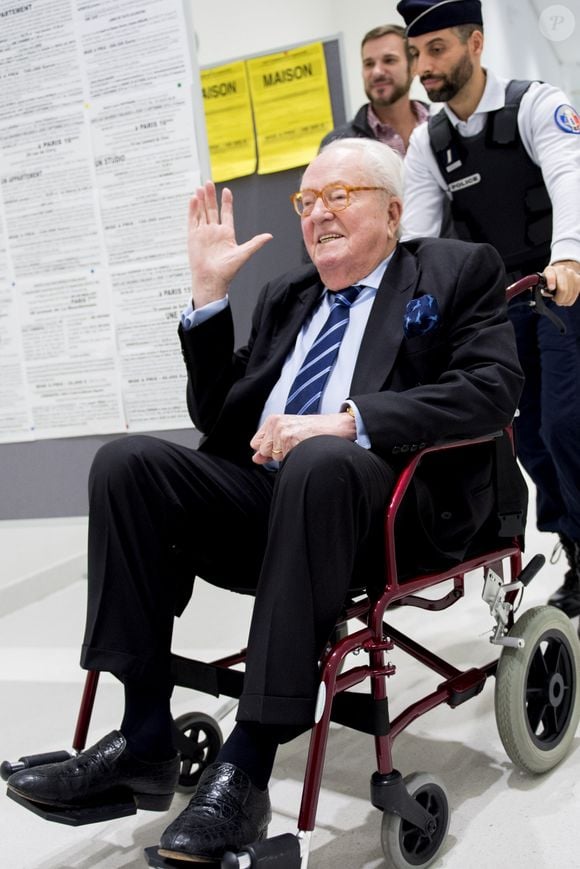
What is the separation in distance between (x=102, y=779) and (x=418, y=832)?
1.66 ft

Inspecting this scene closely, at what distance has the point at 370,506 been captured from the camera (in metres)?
1.42

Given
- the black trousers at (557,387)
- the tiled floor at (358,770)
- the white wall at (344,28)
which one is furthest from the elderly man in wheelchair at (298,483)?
the white wall at (344,28)

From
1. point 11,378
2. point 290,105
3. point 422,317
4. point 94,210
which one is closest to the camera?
point 422,317

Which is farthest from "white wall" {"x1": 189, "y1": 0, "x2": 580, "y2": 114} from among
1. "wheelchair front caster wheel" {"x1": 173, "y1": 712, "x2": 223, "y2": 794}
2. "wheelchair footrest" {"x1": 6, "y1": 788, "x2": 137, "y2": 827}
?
"wheelchair footrest" {"x1": 6, "y1": 788, "x2": 137, "y2": 827}

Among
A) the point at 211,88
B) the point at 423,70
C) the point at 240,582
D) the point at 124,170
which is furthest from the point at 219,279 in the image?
the point at 211,88

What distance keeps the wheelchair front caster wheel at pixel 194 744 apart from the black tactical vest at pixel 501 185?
4.29 ft

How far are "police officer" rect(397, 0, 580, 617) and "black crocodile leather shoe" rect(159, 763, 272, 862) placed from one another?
1.29m

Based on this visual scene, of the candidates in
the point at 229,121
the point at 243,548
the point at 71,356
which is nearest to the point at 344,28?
the point at 229,121

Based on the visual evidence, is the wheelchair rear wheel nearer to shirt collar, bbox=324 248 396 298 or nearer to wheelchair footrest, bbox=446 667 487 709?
wheelchair footrest, bbox=446 667 487 709

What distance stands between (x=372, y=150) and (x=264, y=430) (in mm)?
611

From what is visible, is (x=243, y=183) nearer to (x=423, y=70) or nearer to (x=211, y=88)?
(x=211, y=88)

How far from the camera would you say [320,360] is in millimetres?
1772

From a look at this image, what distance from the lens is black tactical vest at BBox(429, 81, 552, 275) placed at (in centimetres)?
227

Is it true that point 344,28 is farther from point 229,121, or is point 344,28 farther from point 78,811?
point 78,811
